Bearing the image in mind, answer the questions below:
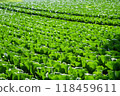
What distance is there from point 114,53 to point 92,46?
104 centimetres

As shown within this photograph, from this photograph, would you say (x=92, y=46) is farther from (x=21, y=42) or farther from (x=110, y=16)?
(x=110, y=16)

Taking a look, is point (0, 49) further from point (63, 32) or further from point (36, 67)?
point (63, 32)

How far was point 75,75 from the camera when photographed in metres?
3.85

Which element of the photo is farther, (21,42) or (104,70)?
(21,42)

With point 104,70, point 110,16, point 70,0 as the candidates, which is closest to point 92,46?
point 104,70

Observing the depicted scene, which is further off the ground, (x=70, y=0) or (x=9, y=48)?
(x=70, y=0)

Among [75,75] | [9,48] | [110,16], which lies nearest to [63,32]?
[9,48]

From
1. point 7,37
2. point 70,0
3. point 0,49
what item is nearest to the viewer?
point 0,49

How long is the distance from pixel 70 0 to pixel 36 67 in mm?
23012

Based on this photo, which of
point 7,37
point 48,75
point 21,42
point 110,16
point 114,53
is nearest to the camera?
point 48,75

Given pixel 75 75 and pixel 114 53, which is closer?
pixel 75 75

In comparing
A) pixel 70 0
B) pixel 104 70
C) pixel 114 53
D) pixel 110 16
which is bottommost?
pixel 104 70

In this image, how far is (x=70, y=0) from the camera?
25.6 meters

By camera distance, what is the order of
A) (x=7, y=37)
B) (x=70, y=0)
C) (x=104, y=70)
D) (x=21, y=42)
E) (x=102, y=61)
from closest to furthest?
(x=104, y=70), (x=102, y=61), (x=21, y=42), (x=7, y=37), (x=70, y=0)
